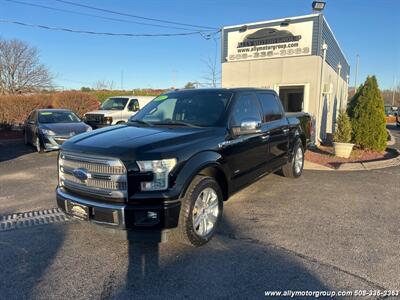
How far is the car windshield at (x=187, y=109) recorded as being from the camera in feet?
15.1

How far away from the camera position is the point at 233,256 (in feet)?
12.1

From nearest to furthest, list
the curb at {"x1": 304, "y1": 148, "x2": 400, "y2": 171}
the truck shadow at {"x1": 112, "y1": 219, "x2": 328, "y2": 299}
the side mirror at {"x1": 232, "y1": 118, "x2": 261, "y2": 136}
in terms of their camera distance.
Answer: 1. the truck shadow at {"x1": 112, "y1": 219, "x2": 328, "y2": 299}
2. the side mirror at {"x1": 232, "y1": 118, "x2": 261, "y2": 136}
3. the curb at {"x1": 304, "y1": 148, "x2": 400, "y2": 171}

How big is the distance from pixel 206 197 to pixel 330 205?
266 centimetres

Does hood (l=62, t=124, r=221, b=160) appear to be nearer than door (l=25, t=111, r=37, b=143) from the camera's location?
Yes

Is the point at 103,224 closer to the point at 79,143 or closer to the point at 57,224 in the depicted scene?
the point at 79,143

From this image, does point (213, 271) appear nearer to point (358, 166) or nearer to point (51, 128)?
point (358, 166)

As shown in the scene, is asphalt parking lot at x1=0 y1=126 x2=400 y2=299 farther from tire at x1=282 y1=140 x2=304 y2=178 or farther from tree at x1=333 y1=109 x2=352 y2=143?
tree at x1=333 y1=109 x2=352 y2=143

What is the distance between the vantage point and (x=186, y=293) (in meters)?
2.99

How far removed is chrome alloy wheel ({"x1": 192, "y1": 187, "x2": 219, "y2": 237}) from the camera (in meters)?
3.81

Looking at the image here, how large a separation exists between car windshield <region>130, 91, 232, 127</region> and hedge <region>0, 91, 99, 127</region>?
568 inches

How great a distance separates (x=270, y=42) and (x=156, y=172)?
1164 centimetres

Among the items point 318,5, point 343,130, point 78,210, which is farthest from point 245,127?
point 318,5

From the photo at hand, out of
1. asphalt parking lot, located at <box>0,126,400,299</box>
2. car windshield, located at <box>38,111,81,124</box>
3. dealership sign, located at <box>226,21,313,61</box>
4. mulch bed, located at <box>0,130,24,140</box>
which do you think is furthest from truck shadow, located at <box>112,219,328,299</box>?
mulch bed, located at <box>0,130,24,140</box>

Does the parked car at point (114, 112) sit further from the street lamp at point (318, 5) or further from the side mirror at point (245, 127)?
the side mirror at point (245, 127)
